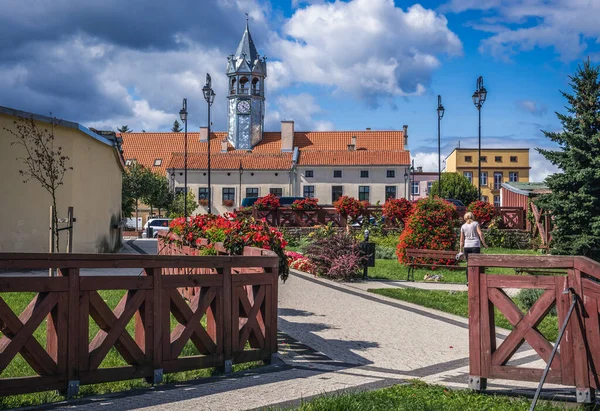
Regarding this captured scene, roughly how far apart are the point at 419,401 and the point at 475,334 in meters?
0.90

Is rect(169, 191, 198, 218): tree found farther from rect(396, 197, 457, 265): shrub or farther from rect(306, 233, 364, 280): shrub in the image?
rect(306, 233, 364, 280): shrub

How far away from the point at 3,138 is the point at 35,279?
13.9 metres

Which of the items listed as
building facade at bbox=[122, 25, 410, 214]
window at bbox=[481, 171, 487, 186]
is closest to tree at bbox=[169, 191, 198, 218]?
building facade at bbox=[122, 25, 410, 214]

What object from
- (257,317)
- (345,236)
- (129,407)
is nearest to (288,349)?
(257,317)

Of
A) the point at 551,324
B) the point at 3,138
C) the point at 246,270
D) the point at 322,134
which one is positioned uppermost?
the point at 322,134

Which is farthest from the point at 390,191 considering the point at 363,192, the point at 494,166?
the point at 494,166

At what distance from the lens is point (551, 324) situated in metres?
11.3

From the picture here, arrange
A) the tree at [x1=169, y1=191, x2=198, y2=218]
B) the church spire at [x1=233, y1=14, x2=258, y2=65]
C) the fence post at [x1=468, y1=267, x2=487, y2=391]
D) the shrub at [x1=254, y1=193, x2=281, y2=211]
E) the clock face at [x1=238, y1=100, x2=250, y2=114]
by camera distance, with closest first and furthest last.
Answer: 1. the fence post at [x1=468, y1=267, x2=487, y2=391]
2. the shrub at [x1=254, y1=193, x2=281, y2=211]
3. the tree at [x1=169, y1=191, x2=198, y2=218]
4. the church spire at [x1=233, y1=14, x2=258, y2=65]
5. the clock face at [x1=238, y1=100, x2=250, y2=114]

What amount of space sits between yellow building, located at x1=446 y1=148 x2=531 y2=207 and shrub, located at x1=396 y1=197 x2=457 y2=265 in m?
81.7

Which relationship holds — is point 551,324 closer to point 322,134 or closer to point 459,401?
point 459,401

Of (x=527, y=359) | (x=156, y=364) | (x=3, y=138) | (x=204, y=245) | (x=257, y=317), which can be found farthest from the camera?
(x=3, y=138)

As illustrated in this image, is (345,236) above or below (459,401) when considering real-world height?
above

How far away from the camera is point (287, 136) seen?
74375 mm

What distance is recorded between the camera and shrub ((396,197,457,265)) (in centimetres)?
2098
